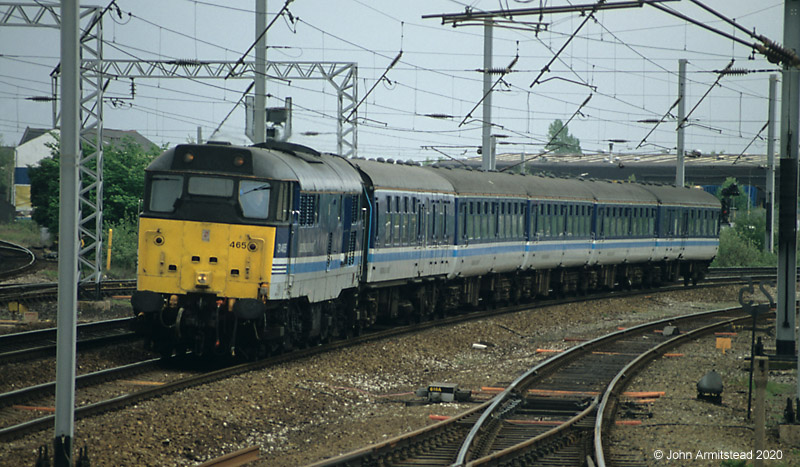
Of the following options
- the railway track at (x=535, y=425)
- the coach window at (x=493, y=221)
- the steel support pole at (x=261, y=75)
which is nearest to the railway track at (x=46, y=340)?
the steel support pole at (x=261, y=75)

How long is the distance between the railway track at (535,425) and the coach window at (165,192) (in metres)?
6.45

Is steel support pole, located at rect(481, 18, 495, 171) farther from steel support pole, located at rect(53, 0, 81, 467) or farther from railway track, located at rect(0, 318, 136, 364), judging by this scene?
steel support pole, located at rect(53, 0, 81, 467)

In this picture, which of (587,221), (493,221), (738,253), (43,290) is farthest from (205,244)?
(738,253)

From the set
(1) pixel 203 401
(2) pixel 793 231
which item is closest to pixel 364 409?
(1) pixel 203 401

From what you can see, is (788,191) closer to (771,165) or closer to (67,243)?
(67,243)

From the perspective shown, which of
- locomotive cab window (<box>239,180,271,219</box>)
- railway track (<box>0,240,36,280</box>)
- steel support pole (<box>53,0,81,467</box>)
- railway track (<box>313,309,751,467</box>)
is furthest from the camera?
railway track (<box>0,240,36,280</box>)

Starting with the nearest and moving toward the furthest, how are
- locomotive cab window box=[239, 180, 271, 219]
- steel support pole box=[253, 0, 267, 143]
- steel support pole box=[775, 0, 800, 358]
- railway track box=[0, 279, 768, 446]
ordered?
1. railway track box=[0, 279, 768, 446]
2. locomotive cab window box=[239, 180, 271, 219]
3. steel support pole box=[775, 0, 800, 358]
4. steel support pole box=[253, 0, 267, 143]

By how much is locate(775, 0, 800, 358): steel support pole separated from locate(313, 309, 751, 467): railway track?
299cm

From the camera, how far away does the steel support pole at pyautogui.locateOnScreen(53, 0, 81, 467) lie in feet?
32.8

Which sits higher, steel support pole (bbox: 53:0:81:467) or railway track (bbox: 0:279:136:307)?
steel support pole (bbox: 53:0:81:467)

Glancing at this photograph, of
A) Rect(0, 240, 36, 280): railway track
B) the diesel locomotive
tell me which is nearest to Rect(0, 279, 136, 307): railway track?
Rect(0, 240, 36, 280): railway track

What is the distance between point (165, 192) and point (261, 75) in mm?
8688

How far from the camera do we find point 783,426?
14.0 meters

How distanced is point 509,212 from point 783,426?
19.0 meters
